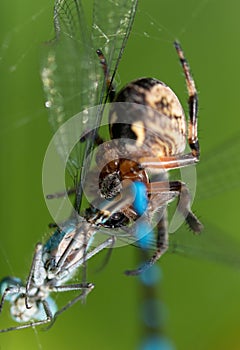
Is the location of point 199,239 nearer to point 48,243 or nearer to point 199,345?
point 48,243

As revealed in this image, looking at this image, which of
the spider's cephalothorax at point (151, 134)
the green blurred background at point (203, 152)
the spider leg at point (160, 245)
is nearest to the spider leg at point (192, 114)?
the spider's cephalothorax at point (151, 134)

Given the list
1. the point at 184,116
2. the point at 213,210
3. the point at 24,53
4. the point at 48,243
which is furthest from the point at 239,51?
the point at 48,243

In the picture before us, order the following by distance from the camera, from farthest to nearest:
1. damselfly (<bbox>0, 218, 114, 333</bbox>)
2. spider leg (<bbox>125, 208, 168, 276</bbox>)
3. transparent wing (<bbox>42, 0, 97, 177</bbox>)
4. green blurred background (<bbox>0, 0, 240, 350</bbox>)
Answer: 1. green blurred background (<bbox>0, 0, 240, 350</bbox>)
2. spider leg (<bbox>125, 208, 168, 276</bbox>)
3. transparent wing (<bbox>42, 0, 97, 177</bbox>)
4. damselfly (<bbox>0, 218, 114, 333</bbox>)

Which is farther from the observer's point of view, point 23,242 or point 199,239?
point 23,242

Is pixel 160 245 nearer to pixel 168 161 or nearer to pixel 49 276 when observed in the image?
pixel 168 161

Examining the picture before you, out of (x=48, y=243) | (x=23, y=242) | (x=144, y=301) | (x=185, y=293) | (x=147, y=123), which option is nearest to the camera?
(x=48, y=243)

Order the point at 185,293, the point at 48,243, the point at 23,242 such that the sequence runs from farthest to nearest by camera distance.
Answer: the point at 185,293 → the point at 23,242 → the point at 48,243

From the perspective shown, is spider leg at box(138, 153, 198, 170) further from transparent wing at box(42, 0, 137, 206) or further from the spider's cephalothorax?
transparent wing at box(42, 0, 137, 206)

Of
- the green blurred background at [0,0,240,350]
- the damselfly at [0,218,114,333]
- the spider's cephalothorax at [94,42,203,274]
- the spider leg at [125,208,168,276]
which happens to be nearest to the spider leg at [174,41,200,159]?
the spider's cephalothorax at [94,42,203,274]
